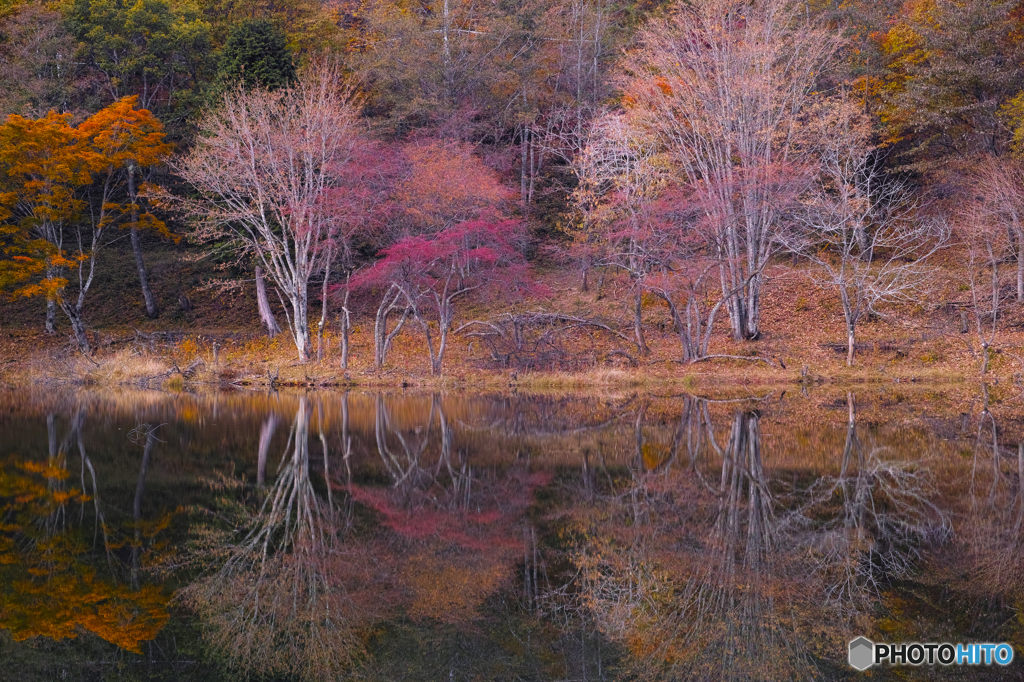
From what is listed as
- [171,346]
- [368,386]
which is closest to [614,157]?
[368,386]

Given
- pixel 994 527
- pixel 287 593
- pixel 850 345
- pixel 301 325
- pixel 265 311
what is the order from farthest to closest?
pixel 265 311 < pixel 301 325 < pixel 850 345 < pixel 994 527 < pixel 287 593

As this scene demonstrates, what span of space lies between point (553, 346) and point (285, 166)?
11648mm

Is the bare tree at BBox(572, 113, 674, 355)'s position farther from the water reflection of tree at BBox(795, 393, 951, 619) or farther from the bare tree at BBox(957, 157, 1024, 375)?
the water reflection of tree at BBox(795, 393, 951, 619)

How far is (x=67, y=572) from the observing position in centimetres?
857

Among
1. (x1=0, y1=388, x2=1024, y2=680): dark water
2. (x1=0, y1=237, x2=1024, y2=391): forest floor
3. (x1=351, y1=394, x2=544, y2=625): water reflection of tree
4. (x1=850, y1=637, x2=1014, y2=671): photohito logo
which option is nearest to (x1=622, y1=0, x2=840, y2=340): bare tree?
(x1=0, y1=237, x2=1024, y2=391): forest floor

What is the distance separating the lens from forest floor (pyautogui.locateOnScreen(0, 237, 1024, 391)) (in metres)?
27.8

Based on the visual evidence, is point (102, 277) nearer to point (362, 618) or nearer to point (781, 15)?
point (781, 15)

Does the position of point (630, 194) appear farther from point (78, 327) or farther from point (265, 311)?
point (78, 327)

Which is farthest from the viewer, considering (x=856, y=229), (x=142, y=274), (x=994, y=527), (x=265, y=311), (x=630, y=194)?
(x=142, y=274)

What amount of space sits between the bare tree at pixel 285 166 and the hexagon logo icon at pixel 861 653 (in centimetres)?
2573

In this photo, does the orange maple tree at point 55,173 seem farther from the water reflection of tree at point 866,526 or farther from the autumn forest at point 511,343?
the water reflection of tree at point 866,526

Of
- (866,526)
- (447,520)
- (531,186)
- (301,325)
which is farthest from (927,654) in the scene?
(531,186)

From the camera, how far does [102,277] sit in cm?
3997

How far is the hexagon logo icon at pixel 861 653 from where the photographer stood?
633 cm
